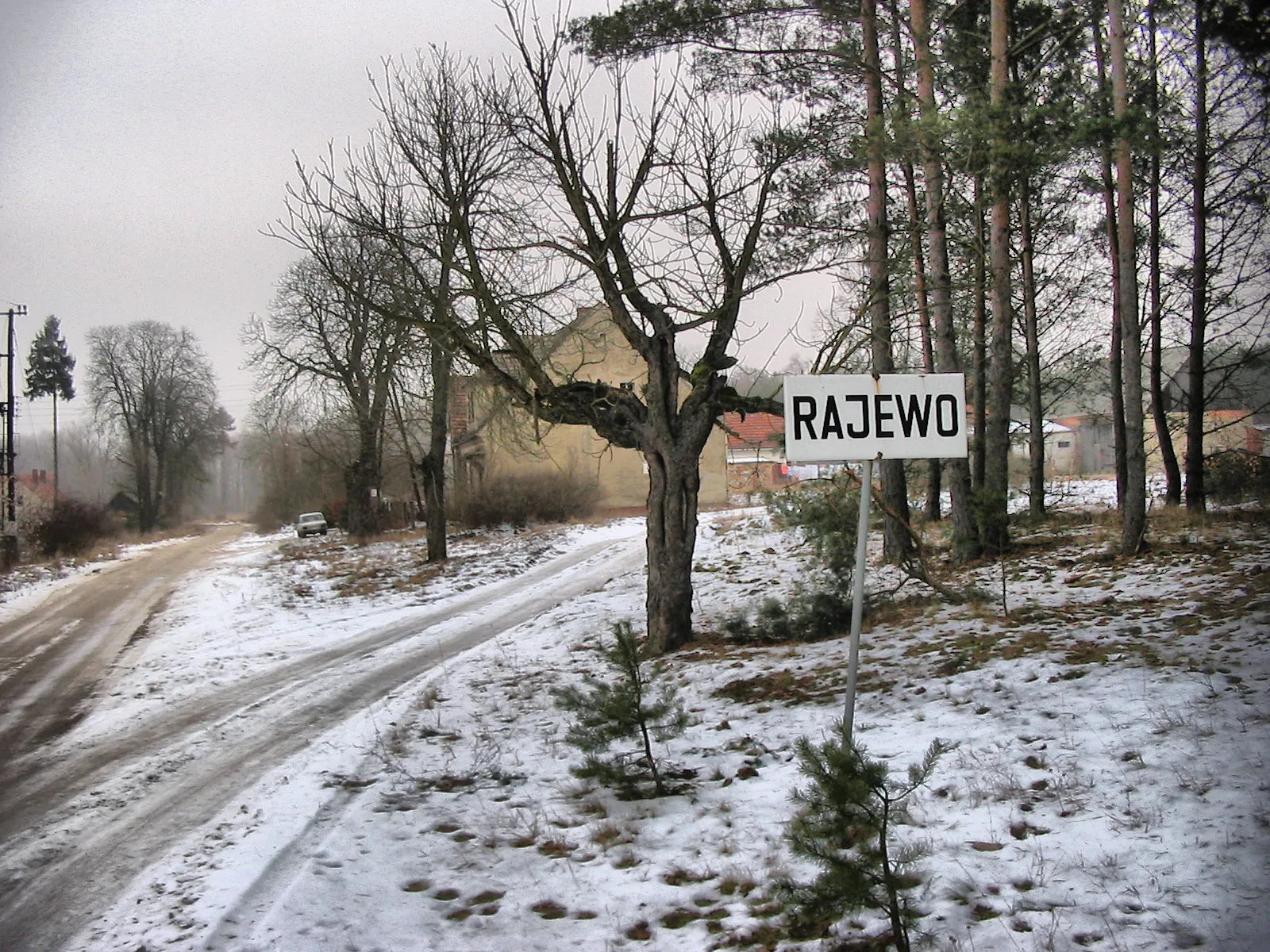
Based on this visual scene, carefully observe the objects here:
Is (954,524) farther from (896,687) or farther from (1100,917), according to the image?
(1100,917)

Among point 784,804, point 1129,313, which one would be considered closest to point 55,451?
point 1129,313

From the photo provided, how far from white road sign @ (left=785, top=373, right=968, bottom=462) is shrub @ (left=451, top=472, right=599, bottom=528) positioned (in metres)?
28.7

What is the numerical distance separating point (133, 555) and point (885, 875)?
35199 millimetres

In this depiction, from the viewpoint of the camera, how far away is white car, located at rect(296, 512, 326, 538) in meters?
44.4

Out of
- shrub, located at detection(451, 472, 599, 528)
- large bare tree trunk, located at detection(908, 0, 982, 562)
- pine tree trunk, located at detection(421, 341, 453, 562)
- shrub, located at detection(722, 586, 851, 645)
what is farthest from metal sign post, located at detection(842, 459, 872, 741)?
shrub, located at detection(451, 472, 599, 528)

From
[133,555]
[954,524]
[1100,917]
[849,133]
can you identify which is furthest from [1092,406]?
[133,555]

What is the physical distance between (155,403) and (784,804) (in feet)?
182

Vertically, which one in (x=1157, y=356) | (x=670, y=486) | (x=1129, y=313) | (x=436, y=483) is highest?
(x=1157, y=356)

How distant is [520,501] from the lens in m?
33.6

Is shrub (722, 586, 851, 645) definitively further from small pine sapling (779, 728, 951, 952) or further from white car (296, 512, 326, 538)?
white car (296, 512, 326, 538)

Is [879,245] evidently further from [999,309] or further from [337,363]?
[337,363]

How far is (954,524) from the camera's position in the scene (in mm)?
14094

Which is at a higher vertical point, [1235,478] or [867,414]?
[867,414]

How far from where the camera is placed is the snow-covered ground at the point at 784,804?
3.89m
